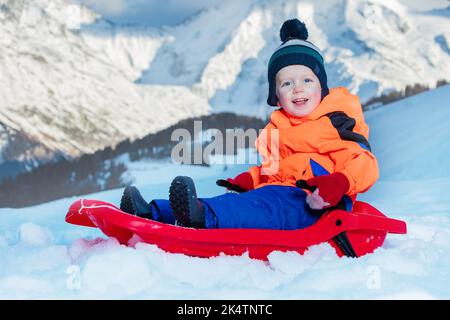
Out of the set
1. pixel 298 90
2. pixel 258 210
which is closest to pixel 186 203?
pixel 258 210

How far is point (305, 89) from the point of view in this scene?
147 inches

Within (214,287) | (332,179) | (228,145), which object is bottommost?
(214,287)

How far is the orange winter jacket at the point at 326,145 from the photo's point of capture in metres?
3.37

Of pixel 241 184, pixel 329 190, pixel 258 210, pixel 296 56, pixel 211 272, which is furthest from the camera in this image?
pixel 241 184

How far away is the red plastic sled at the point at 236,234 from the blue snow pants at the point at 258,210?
115 mm

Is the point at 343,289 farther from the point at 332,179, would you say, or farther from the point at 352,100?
the point at 352,100

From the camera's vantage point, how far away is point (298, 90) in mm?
3732

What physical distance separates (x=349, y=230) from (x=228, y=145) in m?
18.3

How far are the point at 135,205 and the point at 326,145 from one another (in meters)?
1.25

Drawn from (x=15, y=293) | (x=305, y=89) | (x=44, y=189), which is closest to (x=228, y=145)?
(x=305, y=89)

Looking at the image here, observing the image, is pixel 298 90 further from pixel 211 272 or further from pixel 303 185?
pixel 211 272

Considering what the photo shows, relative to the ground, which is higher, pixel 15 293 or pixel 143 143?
pixel 143 143

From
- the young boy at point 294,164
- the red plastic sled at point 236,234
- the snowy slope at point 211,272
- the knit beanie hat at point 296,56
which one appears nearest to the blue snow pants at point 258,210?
the young boy at point 294,164

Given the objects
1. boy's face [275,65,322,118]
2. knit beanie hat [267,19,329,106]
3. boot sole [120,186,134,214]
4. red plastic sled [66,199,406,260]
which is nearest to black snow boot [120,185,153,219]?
boot sole [120,186,134,214]
